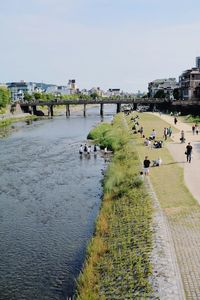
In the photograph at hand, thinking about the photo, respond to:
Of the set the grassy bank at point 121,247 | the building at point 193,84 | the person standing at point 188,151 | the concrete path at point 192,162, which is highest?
the building at point 193,84

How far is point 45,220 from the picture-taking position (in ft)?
72.3

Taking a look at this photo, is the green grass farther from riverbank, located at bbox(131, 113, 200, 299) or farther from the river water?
the river water

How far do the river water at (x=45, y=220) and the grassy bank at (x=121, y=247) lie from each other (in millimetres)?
1052

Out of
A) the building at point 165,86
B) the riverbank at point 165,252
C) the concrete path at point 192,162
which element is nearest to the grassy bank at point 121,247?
the riverbank at point 165,252

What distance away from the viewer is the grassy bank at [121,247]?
1257 cm

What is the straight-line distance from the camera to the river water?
50.4ft

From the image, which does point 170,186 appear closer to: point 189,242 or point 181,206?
point 181,206

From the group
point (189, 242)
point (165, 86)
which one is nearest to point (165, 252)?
point (189, 242)

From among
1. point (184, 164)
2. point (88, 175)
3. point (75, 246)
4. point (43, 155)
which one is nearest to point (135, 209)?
point (75, 246)

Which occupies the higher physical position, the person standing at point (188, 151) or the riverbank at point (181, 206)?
the person standing at point (188, 151)

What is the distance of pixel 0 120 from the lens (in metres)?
83.8

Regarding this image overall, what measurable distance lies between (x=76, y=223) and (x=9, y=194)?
7791 millimetres

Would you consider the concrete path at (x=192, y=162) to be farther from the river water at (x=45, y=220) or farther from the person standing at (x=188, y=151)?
the river water at (x=45, y=220)

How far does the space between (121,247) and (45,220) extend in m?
7.47
